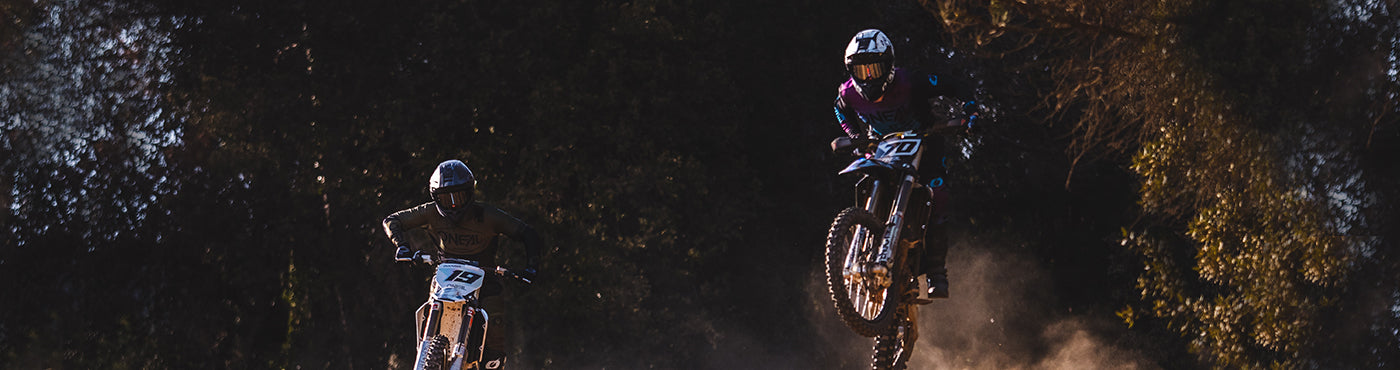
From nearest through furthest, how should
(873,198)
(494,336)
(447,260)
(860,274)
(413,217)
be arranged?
(860,274) → (873,198) → (447,260) → (494,336) → (413,217)

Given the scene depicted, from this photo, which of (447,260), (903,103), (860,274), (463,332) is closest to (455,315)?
(463,332)

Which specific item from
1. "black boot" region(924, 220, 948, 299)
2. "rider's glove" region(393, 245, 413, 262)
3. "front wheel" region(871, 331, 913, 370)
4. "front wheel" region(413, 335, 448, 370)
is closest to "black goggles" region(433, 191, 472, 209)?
"rider's glove" region(393, 245, 413, 262)

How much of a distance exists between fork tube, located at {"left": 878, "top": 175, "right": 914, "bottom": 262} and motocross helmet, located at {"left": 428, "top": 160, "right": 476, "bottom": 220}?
2.99m

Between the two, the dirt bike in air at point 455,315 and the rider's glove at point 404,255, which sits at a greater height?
the rider's glove at point 404,255

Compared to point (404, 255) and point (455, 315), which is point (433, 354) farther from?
point (404, 255)

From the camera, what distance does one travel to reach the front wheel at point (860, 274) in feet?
25.3

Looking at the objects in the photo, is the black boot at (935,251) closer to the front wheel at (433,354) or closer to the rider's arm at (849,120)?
the rider's arm at (849,120)

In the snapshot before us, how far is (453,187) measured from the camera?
30.8 feet

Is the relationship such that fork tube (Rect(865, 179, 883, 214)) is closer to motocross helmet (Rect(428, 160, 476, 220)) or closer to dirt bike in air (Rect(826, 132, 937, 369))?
dirt bike in air (Rect(826, 132, 937, 369))

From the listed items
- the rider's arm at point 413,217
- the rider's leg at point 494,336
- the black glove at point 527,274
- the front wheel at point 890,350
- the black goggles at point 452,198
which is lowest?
the front wheel at point 890,350

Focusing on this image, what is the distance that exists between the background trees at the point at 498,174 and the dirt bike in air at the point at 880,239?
4.98 metres

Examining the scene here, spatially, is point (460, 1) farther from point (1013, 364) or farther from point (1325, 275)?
point (1325, 275)

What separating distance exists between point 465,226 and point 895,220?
320cm

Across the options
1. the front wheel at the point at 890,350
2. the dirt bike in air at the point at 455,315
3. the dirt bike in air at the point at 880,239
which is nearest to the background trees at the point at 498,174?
the front wheel at the point at 890,350
